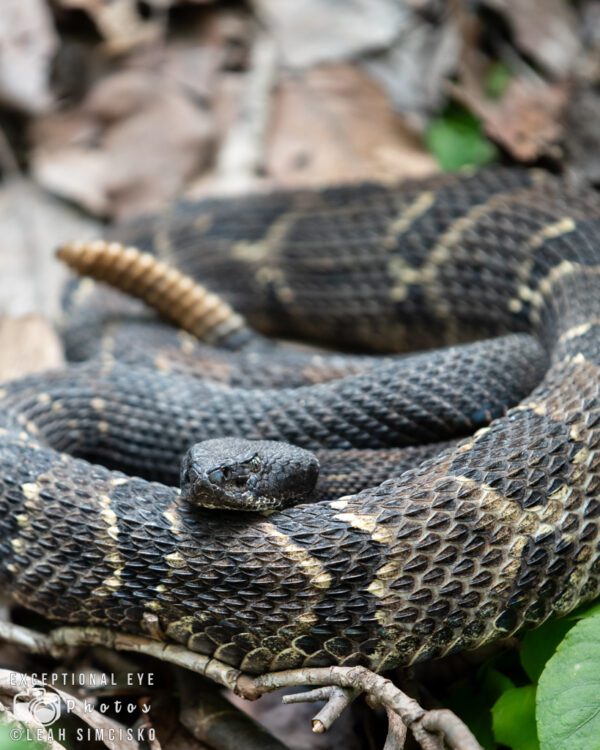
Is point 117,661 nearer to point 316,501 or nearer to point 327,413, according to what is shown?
point 316,501

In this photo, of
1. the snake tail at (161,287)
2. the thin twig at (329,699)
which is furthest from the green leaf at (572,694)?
the snake tail at (161,287)

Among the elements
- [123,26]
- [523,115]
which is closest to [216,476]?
[523,115]

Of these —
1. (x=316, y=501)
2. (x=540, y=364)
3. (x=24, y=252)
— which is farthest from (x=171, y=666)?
(x=24, y=252)

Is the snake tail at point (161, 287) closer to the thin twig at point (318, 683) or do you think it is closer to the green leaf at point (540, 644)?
the thin twig at point (318, 683)

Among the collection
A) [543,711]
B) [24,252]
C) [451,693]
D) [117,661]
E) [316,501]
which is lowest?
[24,252]

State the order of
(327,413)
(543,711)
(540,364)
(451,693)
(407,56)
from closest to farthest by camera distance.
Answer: (543,711) → (451,693) → (327,413) → (540,364) → (407,56)
